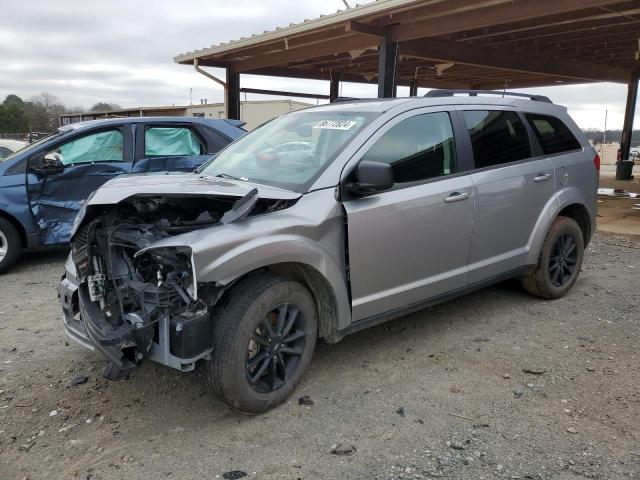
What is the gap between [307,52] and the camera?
12.4 m

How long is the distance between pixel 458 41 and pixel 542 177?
807 centimetres

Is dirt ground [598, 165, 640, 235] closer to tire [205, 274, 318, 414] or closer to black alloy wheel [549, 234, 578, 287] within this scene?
black alloy wheel [549, 234, 578, 287]

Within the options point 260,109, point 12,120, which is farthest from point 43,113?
point 260,109

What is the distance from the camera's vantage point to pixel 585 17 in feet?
30.7

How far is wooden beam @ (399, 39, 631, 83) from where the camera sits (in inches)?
427

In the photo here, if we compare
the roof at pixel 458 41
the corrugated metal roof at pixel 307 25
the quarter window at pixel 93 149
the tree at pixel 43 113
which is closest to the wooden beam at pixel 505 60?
the roof at pixel 458 41

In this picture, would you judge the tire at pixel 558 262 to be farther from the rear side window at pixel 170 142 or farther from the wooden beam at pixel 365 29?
the wooden beam at pixel 365 29

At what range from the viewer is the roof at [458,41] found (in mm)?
8680

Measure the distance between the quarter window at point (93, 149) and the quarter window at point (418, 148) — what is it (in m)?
4.17

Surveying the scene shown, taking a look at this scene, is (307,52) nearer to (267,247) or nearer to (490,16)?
(490,16)

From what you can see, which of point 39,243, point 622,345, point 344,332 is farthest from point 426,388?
point 39,243

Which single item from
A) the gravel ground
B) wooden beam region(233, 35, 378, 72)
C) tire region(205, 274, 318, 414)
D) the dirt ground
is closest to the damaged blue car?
the gravel ground

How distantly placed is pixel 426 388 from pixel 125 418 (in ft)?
5.99

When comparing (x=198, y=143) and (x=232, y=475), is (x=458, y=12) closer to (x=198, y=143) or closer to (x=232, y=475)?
(x=198, y=143)
